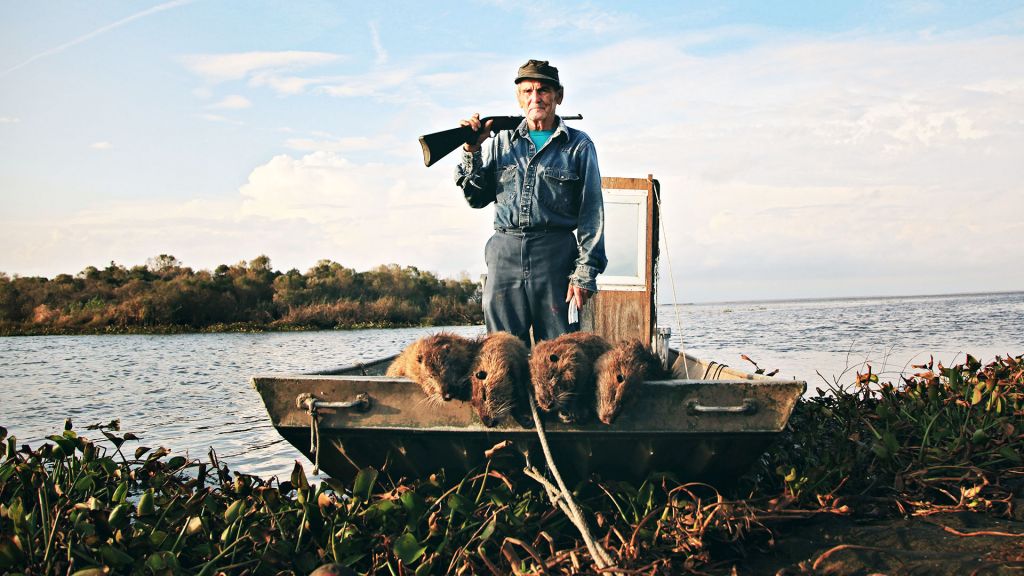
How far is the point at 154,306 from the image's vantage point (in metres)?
29.1

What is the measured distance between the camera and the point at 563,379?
3.05 meters

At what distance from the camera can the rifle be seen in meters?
4.34

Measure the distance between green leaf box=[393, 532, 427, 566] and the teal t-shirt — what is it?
8.82ft

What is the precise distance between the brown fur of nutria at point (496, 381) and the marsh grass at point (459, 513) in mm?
454

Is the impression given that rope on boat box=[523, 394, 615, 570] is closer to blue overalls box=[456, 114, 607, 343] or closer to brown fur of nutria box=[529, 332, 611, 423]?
brown fur of nutria box=[529, 332, 611, 423]

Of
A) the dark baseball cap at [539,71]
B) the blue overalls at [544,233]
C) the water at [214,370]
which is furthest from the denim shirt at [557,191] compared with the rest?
the water at [214,370]

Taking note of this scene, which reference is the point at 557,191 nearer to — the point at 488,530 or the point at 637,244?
the point at 488,530

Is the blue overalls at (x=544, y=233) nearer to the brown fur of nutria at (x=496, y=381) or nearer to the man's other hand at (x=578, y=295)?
the man's other hand at (x=578, y=295)

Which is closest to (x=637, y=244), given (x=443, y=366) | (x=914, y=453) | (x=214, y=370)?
(x=914, y=453)

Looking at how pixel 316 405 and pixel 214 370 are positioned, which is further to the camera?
pixel 214 370

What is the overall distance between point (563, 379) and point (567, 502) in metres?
0.54

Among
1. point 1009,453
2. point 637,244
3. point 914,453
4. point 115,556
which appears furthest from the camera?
point 637,244

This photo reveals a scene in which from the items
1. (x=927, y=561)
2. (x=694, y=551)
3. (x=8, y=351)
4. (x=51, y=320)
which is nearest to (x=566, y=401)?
(x=694, y=551)

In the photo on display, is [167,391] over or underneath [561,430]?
underneath
